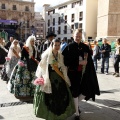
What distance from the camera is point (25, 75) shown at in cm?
533

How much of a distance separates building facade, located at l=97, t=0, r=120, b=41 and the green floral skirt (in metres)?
23.1

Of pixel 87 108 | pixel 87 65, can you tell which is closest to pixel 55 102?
pixel 87 65

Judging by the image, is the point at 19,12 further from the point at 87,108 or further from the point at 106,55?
the point at 87,108

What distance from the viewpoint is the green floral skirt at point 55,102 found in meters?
3.62

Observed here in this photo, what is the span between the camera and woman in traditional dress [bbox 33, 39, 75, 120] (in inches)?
142

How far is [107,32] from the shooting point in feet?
86.6

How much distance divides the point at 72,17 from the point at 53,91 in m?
39.2

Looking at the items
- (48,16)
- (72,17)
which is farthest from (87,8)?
(48,16)

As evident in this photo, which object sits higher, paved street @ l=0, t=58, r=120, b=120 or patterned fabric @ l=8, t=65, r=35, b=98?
patterned fabric @ l=8, t=65, r=35, b=98

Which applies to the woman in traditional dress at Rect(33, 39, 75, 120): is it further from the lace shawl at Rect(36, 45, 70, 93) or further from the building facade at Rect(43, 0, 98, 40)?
the building facade at Rect(43, 0, 98, 40)

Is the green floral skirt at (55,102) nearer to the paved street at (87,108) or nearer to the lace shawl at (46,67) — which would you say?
the lace shawl at (46,67)

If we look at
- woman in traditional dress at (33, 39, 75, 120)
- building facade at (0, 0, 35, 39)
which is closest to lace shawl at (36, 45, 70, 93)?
woman in traditional dress at (33, 39, 75, 120)

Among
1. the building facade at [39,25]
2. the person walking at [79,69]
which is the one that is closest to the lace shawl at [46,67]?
the person walking at [79,69]

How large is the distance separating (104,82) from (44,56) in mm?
4199
